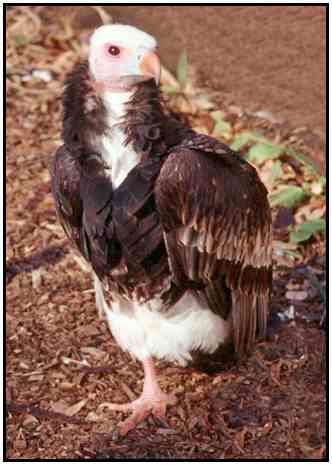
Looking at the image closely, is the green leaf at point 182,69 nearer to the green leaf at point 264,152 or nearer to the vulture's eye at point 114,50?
the green leaf at point 264,152

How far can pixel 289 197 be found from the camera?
20.2 feet

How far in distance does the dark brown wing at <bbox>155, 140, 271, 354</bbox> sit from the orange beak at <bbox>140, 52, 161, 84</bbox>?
33cm

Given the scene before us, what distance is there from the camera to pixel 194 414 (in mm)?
4824

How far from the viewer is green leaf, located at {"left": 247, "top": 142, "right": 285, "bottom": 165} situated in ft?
21.0

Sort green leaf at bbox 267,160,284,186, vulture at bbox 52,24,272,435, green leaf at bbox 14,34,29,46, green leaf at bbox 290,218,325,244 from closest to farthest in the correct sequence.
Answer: vulture at bbox 52,24,272,435
green leaf at bbox 290,218,325,244
green leaf at bbox 267,160,284,186
green leaf at bbox 14,34,29,46

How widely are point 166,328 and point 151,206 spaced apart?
701mm

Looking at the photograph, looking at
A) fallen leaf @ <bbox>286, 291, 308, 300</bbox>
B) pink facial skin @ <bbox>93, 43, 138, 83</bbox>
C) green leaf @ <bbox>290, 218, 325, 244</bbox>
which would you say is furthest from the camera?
green leaf @ <bbox>290, 218, 325, 244</bbox>

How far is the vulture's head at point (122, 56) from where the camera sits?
426 cm

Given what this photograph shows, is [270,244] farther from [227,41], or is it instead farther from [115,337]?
[227,41]

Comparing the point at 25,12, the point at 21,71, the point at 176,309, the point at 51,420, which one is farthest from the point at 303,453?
the point at 25,12

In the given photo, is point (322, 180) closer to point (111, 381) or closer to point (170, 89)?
point (170, 89)

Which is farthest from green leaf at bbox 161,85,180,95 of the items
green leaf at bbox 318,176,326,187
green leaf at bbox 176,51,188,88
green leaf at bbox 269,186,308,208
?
green leaf at bbox 318,176,326,187

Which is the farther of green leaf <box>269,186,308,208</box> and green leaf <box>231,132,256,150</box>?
green leaf <box>231,132,256,150</box>

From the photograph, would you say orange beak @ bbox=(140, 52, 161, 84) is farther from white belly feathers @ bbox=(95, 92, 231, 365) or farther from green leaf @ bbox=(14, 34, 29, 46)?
green leaf @ bbox=(14, 34, 29, 46)
